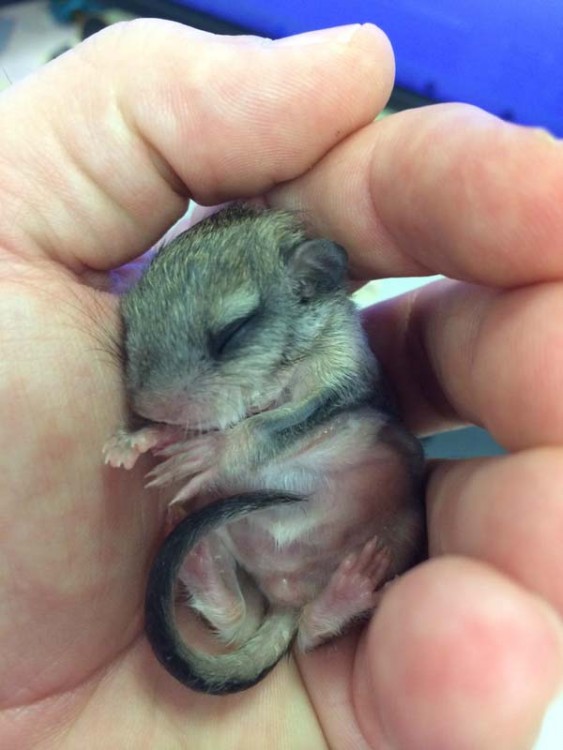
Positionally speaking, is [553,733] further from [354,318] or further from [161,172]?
[161,172]

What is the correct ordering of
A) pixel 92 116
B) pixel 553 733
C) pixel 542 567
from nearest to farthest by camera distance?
pixel 542 567, pixel 553 733, pixel 92 116

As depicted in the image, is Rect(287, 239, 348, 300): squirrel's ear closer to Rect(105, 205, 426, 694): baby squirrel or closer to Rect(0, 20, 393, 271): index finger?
Rect(105, 205, 426, 694): baby squirrel

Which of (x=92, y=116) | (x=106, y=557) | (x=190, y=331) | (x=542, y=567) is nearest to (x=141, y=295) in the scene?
(x=190, y=331)

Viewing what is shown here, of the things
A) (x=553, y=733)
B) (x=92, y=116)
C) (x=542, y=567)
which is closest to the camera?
(x=542, y=567)

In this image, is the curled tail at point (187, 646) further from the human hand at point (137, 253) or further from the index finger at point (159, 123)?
the index finger at point (159, 123)

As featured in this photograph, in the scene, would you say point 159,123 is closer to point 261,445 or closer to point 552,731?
point 261,445

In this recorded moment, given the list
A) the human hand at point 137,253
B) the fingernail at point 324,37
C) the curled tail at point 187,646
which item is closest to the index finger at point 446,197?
the human hand at point 137,253
